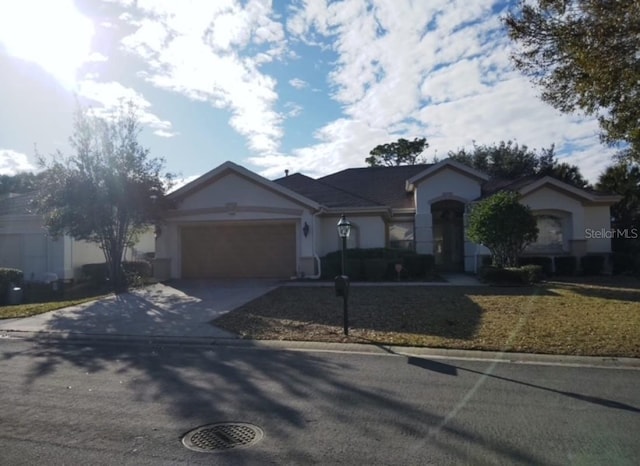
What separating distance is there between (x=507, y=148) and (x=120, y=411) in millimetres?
40403

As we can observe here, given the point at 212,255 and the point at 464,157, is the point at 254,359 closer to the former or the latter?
the point at 212,255

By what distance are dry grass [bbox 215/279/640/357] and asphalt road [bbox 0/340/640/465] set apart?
1241mm

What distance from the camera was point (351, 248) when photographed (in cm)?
2159

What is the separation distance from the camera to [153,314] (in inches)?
488

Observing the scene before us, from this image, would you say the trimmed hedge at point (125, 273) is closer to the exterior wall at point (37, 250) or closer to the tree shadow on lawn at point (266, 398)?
the exterior wall at point (37, 250)

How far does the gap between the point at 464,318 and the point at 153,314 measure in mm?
7559

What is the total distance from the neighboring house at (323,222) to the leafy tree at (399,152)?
3001 centimetres

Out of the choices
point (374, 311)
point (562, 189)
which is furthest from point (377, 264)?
point (562, 189)

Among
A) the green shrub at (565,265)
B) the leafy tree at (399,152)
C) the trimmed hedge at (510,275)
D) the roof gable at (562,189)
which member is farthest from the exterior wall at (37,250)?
the leafy tree at (399,152)

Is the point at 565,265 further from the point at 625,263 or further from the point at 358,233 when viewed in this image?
the point at 358,233

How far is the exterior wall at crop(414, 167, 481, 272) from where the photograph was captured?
22734 millimetres

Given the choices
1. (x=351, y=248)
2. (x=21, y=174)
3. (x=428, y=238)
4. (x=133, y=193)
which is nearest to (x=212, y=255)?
(x=133, y=193)

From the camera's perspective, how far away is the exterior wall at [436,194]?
2273 cm

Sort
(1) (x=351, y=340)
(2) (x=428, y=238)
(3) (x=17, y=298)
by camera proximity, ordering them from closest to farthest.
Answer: (1) (x=351, y=340)
(3) (x=17, y=298)
(2) (x=428, y=238)
